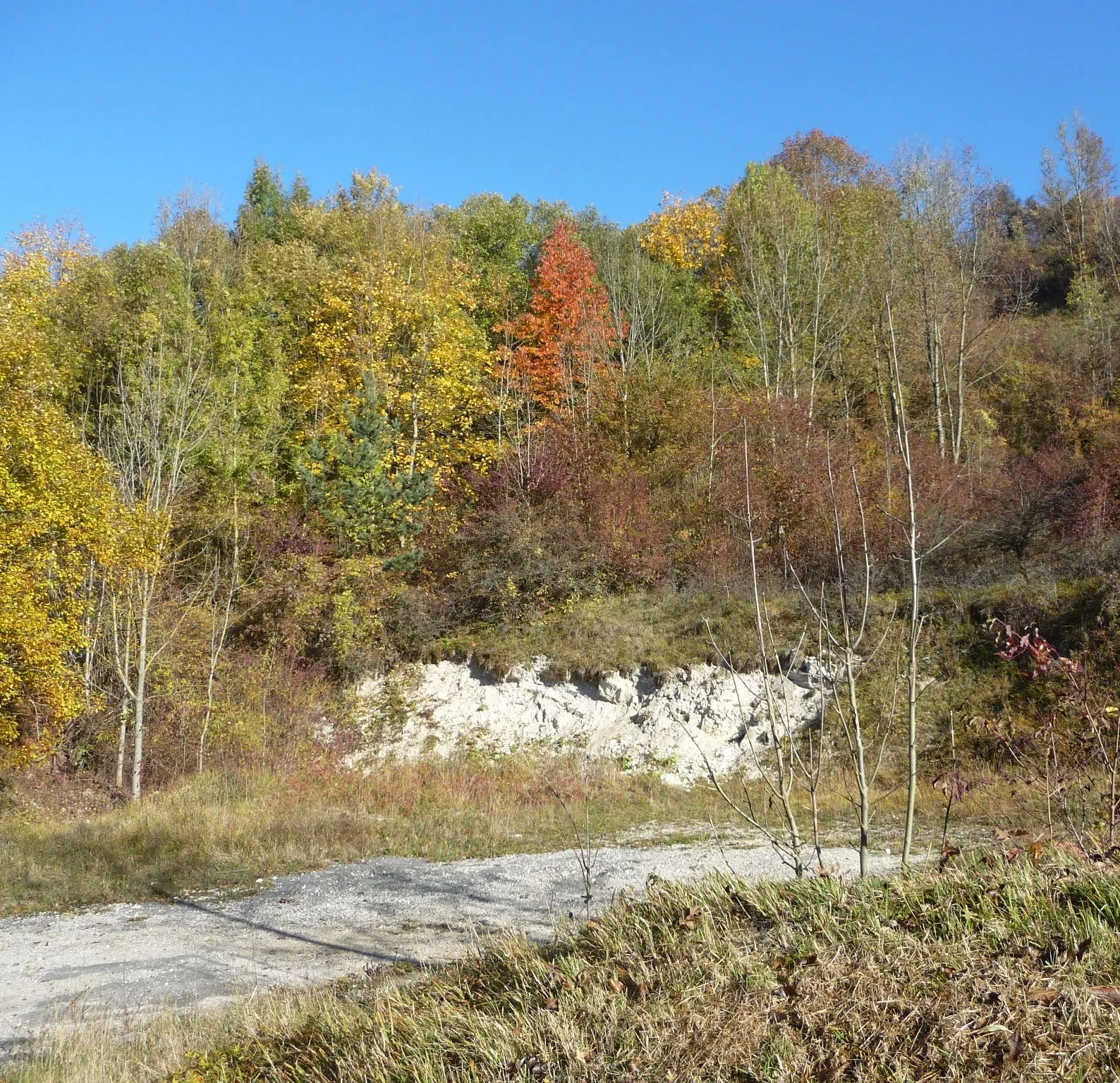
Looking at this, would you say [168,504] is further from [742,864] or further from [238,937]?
[742,864]

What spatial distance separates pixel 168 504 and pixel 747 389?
17016 mm

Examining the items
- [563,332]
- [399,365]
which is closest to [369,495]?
[399,365]

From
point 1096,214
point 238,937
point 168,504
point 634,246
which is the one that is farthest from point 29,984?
point 1096,214

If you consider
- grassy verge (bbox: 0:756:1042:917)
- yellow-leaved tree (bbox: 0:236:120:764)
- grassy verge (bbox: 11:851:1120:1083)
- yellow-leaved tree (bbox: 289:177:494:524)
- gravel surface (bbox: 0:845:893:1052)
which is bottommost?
gravel surface (bbox: 0:845:893:1052)

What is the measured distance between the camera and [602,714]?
58.4ft


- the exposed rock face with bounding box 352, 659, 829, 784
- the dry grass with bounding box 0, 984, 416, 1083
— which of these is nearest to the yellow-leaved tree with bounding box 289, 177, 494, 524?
the exposed rock face with bounding box 352, 659, 829, 784

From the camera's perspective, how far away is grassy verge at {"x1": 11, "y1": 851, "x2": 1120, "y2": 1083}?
3484 millimetres

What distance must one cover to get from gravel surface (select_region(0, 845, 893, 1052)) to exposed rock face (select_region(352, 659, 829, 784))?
537 cm

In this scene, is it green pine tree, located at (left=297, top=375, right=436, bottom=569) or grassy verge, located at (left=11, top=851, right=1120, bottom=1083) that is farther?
green pine tree, located at (left=297, top=375, right=436, bottom=569)

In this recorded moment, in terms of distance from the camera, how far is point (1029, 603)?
53.8ft

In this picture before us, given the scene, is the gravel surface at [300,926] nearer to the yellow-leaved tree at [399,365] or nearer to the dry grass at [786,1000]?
the dry grass at [786,1000]

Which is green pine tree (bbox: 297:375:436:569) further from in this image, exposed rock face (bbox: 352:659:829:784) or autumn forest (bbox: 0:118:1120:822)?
exposed rock face (bbox: 352:659:829:784)

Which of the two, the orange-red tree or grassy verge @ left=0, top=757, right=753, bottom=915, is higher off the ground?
the orange-red tree

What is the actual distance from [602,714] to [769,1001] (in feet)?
45.6
